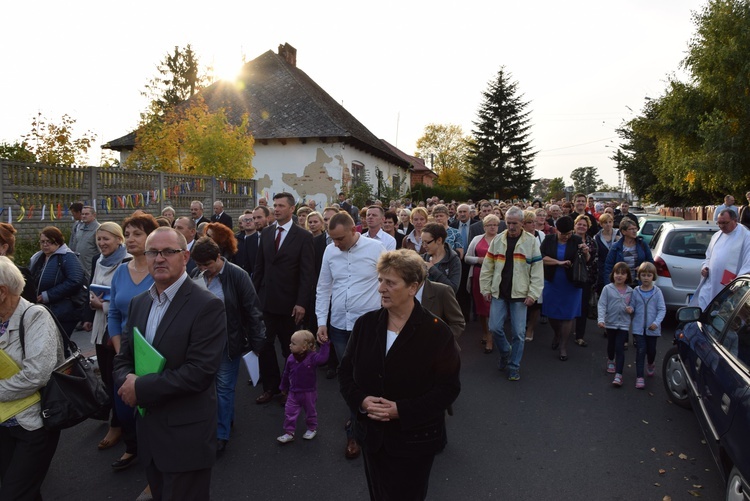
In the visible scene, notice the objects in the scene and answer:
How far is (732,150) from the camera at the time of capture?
23.0m

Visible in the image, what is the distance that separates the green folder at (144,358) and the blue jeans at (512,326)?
4.50 meters

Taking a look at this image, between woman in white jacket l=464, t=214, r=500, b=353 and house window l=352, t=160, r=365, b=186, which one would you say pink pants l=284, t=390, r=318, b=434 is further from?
house window l=352, t=160, r=365, b=186

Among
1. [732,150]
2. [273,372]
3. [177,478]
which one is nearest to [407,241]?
[273,372]

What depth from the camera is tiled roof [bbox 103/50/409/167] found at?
23719 millimetres

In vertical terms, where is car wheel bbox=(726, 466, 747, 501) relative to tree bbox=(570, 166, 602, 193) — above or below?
below

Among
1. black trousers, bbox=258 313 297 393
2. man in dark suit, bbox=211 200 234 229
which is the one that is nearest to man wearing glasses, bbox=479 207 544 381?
black trousers, bbox=258 313 297 393

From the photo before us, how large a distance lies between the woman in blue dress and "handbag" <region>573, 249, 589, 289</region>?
0.16 feet

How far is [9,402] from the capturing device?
288cm

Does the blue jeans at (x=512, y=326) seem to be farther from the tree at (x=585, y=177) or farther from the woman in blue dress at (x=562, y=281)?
the tree at (x=585, y=177)

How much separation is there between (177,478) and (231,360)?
1782mm

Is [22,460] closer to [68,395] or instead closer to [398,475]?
[68,395]

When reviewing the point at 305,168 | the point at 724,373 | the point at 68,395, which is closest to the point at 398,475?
the point at 68,395

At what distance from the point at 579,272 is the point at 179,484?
5980 millimetres

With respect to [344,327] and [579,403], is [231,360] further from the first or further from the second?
[579,403]
